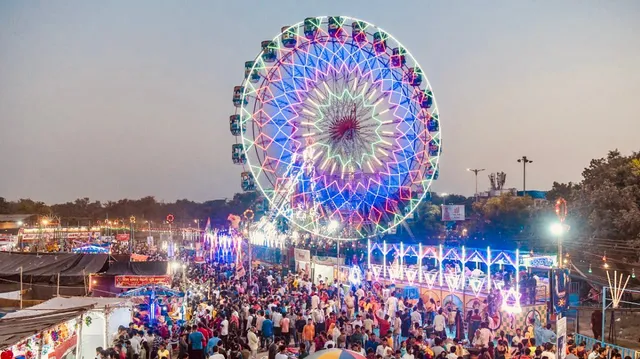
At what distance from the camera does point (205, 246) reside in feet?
165

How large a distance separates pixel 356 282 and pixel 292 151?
25.2 ft

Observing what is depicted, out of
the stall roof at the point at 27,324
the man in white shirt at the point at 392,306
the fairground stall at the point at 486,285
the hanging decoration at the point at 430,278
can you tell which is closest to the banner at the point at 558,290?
the fairground stall at the point at 486,285

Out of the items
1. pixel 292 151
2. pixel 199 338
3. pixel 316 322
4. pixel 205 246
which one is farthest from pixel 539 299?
pixel 205 246

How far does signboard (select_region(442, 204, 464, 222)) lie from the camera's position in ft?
181

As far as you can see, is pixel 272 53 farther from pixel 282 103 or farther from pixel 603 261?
pixel 603 261

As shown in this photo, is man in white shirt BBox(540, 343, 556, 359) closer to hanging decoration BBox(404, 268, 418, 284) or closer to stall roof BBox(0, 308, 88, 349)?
stall roof BBox(0, 308, 88, 349)

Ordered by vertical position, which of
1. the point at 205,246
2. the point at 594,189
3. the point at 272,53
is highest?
the point at 272,53

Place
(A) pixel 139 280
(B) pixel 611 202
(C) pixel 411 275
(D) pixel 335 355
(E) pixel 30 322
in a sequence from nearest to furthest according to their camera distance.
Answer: (D) pixel 335 355 → (E) pixel 30 322 → (A) pixel 139 280 → (C) pixel 411 275 → (B) pixel 611 202

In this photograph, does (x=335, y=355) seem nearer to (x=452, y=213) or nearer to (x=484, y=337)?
(x=484, y=337)

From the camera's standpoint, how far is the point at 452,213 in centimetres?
5600

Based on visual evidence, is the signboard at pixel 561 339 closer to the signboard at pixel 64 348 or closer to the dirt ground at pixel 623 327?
the dirt ground at pixel 623 327

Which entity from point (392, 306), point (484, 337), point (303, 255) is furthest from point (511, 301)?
point (303, 255)

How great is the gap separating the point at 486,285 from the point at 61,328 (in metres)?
13.0

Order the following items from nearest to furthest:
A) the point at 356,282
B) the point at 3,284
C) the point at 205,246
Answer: the point at 3,284
the point at 356,282
the point at 205,246
